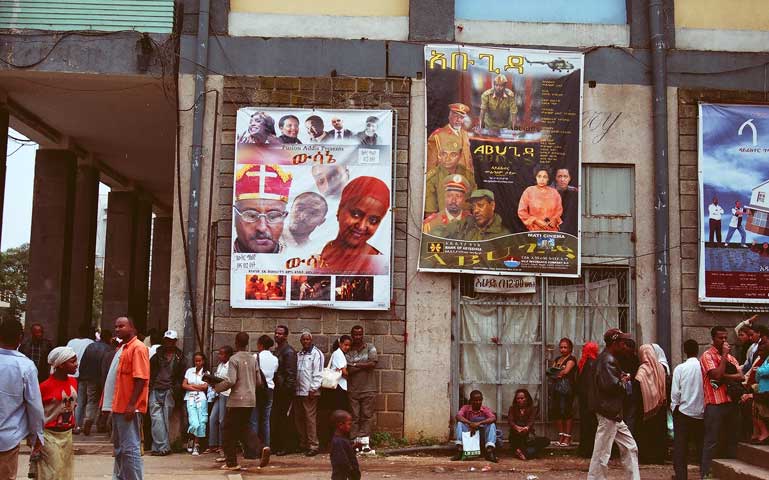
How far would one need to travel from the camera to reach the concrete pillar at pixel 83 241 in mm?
23297

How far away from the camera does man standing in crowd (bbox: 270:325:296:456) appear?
42.3 ft

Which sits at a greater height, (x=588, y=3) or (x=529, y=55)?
(x=588, y=3)

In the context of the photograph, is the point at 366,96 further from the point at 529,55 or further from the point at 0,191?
the point at 0,191

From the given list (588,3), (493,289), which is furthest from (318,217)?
(588,3)

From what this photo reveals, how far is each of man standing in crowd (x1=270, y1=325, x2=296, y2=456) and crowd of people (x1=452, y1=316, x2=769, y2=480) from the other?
8.19 ft

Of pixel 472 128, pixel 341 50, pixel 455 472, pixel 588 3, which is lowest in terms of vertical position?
pixel 455 472

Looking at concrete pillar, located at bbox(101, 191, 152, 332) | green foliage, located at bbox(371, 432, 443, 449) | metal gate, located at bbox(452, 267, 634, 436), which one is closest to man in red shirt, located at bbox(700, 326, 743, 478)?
metal gate, located at bbox(452, 267, 634, 436)

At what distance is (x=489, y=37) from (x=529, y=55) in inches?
28.2

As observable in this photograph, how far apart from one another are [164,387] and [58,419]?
490cm

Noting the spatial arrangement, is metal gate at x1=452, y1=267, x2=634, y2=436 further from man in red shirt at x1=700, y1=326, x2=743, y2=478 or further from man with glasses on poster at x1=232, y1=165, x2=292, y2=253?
man in red shirt at x1=700, y1=326, x2=743, y2=478

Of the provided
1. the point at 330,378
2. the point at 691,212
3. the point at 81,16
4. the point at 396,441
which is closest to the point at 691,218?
the point at 691,212

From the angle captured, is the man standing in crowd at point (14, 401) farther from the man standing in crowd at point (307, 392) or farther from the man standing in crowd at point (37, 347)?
the man standing in crowd at point (37, 347)

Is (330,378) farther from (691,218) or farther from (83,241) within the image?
(83,241)

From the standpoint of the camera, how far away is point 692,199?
46.6 ft
